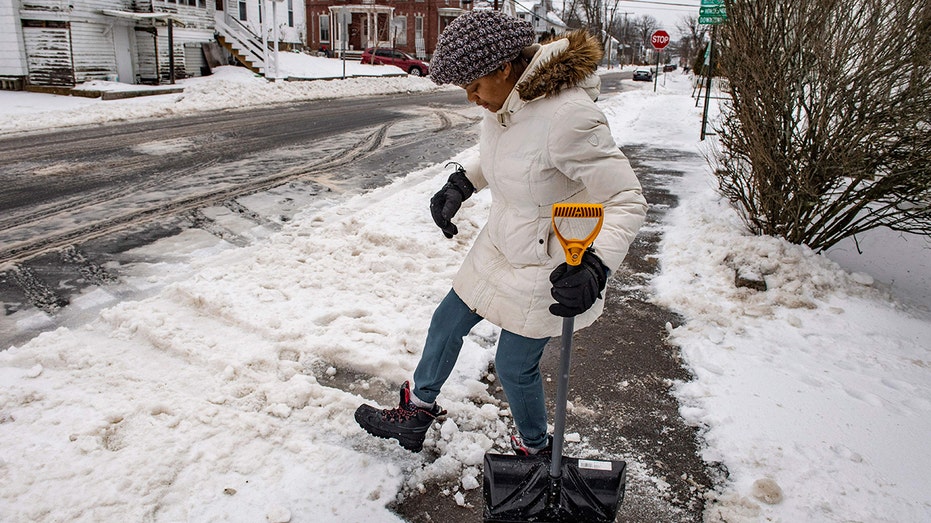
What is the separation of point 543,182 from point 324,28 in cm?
5408

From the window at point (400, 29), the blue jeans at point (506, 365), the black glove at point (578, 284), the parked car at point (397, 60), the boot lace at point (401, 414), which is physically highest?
the window at point (400, 29)

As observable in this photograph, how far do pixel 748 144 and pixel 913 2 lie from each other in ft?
4.94

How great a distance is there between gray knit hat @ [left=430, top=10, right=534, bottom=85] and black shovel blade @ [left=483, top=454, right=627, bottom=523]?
1410 millimetres

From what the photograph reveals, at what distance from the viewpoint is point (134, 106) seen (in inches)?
615

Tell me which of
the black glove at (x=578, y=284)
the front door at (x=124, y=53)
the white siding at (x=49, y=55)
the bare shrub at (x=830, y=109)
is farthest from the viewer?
the front door at (x=124, y=53)

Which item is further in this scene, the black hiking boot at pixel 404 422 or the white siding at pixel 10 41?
the white siding at pixel 10 41

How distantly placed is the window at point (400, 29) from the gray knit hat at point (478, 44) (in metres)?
49.6

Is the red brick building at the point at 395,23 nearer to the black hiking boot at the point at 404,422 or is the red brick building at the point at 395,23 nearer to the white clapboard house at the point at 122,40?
the white clapboard house at the point at 122,40

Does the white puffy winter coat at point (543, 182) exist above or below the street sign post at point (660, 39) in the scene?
below

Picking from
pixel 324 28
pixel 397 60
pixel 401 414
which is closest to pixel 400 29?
pixel 324 28

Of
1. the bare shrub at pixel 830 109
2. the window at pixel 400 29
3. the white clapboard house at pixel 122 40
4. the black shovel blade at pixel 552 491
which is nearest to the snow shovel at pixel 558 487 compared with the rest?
the black shovel blade at pixel 552 491

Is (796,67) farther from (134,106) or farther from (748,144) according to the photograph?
(134,106)

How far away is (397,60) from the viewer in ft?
124

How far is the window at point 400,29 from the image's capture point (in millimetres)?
48875
